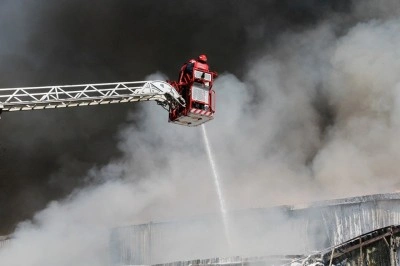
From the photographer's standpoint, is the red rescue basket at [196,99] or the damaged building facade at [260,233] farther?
the damaged building facade at [260,233]

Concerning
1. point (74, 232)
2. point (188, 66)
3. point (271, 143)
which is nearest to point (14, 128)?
point (74, 232)

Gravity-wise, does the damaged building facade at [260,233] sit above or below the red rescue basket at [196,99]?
below

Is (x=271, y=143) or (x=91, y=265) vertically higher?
(x=271, y=143)

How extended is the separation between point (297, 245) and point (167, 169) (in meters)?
8.89

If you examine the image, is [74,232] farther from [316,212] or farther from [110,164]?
[316,212]

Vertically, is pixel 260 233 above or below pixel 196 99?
below

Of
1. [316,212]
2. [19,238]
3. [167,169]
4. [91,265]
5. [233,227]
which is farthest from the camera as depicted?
[167,169]

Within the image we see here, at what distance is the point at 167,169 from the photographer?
958 inches

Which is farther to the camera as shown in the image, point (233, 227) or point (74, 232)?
point (74, 232)

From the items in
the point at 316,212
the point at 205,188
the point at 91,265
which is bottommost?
the point at 91,265

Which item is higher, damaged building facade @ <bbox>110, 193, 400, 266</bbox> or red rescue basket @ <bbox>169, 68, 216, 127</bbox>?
red rescue basket @ <bbox>169, 68, 216, 127</bbox>

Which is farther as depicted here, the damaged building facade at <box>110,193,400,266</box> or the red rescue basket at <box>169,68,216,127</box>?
the damaged building facade at <box>110,193,400,266</box>

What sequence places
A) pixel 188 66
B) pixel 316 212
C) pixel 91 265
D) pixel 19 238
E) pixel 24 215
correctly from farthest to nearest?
1. pixel 24 215
2. pixel 19 238
3. pixel 91 265
4. pixel 316 212
5. pixel 188 66

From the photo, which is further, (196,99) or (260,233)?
(260,233)
